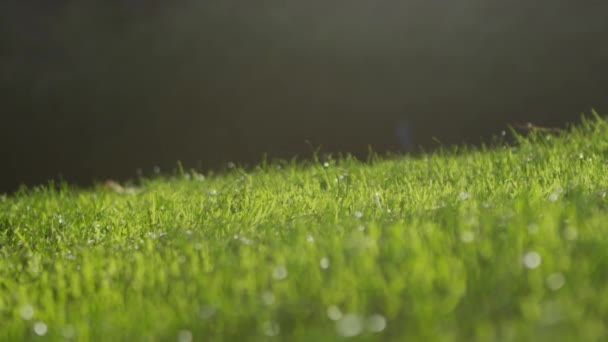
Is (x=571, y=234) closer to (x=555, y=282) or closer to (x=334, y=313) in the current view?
(x=555, y=282)

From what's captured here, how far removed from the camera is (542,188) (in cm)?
392

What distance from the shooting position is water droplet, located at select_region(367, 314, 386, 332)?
82.6 inches

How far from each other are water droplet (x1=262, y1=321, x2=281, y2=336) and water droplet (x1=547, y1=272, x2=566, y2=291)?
0.90m

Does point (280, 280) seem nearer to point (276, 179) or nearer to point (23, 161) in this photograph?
point (276, 179)

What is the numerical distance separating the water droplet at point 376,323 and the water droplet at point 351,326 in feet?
0.12

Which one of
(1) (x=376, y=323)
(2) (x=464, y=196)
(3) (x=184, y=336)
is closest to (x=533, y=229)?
(1) (x=376, y=323)

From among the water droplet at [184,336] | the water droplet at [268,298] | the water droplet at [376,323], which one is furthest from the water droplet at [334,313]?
the water droplet at [184,336]

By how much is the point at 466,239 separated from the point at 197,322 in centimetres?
109

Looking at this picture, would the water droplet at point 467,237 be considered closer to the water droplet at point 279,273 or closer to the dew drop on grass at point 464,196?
the water droplet at point 279,273

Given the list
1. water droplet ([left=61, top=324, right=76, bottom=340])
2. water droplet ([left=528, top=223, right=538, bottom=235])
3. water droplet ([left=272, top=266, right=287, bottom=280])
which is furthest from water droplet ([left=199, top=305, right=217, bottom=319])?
water droplet ([left=528, top=223, right=538, bottom=235])

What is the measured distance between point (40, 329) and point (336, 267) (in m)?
1.15

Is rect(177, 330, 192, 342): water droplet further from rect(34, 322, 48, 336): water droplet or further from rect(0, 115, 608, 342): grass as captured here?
rect(34, 322, 48, 336): water droplet

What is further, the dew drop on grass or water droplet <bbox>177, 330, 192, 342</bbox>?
the dew drop on grass

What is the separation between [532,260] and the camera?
93.7 inches
